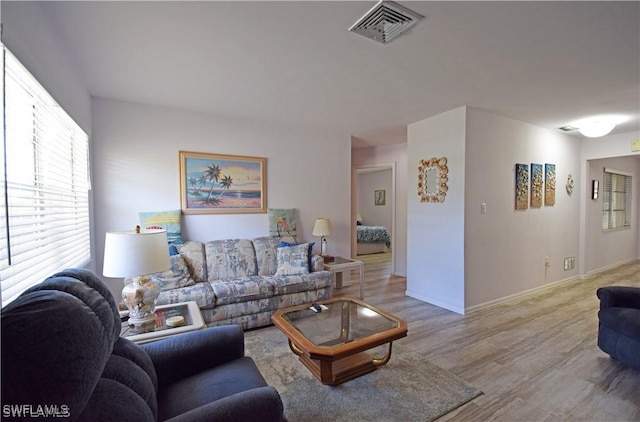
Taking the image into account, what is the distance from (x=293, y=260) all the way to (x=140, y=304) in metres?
1.87

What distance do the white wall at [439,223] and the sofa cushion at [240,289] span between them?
6.93 ft

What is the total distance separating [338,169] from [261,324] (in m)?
2.60

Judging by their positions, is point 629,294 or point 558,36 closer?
point 558,36

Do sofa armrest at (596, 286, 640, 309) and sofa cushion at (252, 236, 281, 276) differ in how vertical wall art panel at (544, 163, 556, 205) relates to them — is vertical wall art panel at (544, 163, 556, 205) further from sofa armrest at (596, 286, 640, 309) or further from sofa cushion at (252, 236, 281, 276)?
sofa cushion at (252, 236, 281, 276)

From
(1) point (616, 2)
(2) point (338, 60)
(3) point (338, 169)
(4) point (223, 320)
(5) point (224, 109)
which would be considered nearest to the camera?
(1) point (616, 2)

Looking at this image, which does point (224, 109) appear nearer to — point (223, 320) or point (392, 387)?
point (223, 320)

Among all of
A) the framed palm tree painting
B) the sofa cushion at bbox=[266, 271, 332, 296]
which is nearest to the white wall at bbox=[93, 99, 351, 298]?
the framed palm tree painting

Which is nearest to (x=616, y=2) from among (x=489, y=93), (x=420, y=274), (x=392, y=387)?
(x=489, y=93)

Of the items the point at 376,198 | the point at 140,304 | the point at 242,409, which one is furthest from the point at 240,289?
the point at 376,198

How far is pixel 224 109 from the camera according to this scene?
3410 mm

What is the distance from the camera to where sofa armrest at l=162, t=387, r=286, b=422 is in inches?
40.6

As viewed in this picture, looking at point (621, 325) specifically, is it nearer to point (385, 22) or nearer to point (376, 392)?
point (376, 392)

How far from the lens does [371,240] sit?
751cm

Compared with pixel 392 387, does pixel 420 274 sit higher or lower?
higher
